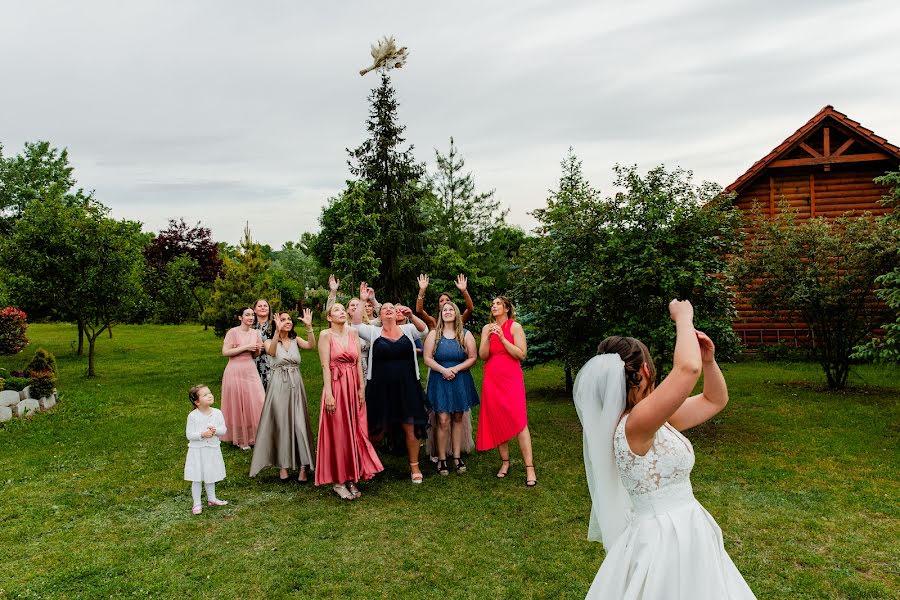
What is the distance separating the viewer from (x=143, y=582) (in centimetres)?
516

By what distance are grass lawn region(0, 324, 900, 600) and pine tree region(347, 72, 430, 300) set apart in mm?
17269

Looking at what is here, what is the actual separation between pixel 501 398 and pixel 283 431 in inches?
109

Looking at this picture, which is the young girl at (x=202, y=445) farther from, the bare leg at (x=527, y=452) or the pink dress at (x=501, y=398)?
the bare leg at (x=527, y=452)

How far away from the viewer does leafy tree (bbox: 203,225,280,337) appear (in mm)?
20234

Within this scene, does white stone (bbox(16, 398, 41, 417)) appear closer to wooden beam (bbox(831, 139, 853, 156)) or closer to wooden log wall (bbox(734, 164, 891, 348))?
wooden log wall (bbox(734, 164, 891, 348))

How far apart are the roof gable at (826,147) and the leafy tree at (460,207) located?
51.0ft

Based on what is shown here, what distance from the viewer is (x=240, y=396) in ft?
32.3

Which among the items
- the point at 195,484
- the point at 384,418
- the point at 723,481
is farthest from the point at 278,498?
the point at 723,481

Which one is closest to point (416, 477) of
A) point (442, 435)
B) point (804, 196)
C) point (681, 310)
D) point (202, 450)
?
point (442, 435)

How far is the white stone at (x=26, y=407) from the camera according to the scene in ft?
39.1

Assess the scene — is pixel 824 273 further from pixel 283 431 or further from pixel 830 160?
pixel 283 431

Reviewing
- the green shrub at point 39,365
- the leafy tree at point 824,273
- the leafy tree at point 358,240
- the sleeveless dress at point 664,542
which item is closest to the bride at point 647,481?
the sleeveless dress at point 664,542

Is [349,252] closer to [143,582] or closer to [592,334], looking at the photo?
[592,334]

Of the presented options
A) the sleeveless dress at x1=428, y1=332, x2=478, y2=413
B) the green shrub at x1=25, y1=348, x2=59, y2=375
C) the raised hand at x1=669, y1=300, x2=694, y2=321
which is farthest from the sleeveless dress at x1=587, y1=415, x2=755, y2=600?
the green shrub at x1=25, y1=348, x2=59, y2=375
